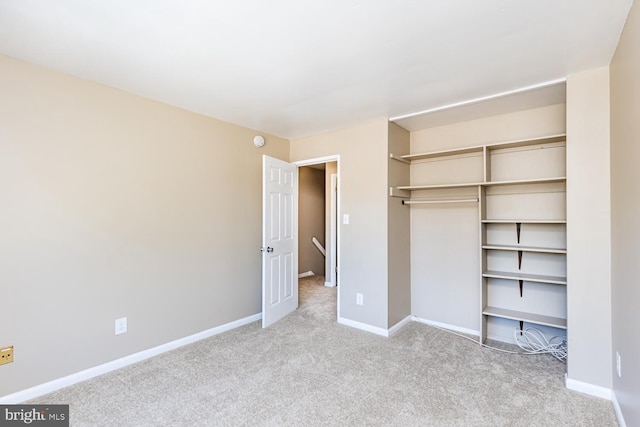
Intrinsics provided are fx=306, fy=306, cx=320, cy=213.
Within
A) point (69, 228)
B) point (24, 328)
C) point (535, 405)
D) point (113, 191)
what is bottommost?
point (535, 405)

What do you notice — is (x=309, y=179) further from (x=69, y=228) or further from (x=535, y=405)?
(x=535, y=405)

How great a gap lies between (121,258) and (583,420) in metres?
3.36

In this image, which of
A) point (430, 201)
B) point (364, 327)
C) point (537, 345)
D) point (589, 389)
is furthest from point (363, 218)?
point (589, 389)

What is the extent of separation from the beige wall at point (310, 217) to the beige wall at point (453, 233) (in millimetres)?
2719

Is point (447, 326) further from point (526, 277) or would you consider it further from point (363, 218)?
point (363, 218)

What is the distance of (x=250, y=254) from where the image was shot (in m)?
3.50

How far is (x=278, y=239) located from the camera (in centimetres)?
356

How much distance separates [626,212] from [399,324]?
7.21 feet

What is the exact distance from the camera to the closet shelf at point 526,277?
2.53 m

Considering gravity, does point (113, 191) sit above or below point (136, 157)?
below

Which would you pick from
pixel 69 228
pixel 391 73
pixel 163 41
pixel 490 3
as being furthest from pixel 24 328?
pixel 490 3

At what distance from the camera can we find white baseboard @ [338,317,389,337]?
3.14 meters

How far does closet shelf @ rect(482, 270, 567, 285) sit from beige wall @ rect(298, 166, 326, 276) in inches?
139

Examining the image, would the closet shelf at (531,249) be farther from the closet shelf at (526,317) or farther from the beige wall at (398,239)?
the beige wall at (398,239)
